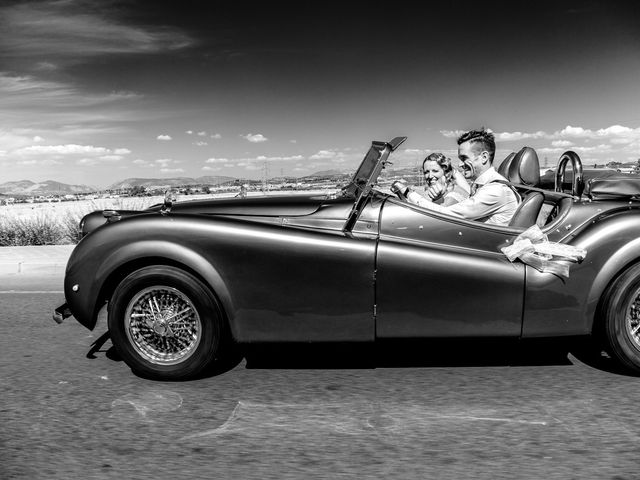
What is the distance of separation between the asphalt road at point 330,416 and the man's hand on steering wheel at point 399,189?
3.52 feet

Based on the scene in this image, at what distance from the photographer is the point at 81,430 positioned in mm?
3650

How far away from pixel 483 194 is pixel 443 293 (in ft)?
3.15

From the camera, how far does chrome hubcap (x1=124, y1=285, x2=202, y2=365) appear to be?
4.43m

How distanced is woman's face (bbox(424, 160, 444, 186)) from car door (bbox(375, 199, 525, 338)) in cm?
203

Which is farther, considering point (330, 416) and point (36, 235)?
point (36, 235)

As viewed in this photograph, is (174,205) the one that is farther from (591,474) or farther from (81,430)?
(591,474)

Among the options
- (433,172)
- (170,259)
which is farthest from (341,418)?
(433,172)

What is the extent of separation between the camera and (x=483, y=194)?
486cm

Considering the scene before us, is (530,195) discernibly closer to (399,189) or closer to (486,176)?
(486,176)

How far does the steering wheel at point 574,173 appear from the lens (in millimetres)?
4828

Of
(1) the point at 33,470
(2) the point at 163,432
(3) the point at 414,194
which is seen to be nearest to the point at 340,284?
(3) the point at 414,194

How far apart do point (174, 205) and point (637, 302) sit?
313 cm

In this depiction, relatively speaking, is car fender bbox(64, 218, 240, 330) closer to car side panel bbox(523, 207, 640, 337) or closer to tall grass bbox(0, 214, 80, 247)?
car side panel bbox(523, 207, 640, 337)

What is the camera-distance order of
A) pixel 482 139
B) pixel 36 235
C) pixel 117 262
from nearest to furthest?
pixel 117 262, pixel 482 139, pixel 36 235
